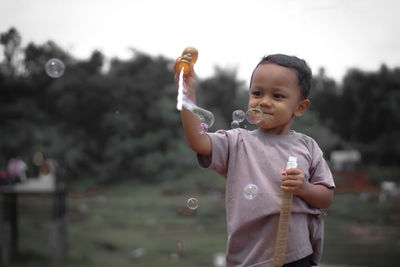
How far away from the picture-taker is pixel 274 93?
148 cm

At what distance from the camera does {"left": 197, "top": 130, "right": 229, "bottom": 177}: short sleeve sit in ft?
4.90

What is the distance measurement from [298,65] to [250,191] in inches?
17.5

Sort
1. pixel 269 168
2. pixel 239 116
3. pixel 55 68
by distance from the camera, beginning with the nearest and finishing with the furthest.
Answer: pixel 269 168
pixel 239 116
pixel 55 68

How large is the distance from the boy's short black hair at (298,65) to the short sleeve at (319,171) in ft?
0.65

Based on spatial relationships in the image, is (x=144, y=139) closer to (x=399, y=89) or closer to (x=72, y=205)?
(x=72, y=205)

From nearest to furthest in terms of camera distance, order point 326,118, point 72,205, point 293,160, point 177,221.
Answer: point 293,160 < point 177,221 < point 326,118 < point 72,205

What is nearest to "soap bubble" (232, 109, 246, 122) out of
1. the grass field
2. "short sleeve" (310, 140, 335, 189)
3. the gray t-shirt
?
the gray t-shirt

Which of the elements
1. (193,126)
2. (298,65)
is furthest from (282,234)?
(298,65)

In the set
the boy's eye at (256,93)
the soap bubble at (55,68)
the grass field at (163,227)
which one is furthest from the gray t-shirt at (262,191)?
the grass field at (163,227)

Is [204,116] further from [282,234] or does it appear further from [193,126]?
[282,234]

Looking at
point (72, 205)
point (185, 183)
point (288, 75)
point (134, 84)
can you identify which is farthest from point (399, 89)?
point (288, 75)

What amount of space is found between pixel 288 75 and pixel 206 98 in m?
12.4

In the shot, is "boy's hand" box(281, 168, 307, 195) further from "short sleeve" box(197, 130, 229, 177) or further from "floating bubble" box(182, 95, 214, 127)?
"floating bubble" box(182, 95, 214, 127)

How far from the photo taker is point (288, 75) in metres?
1.49
